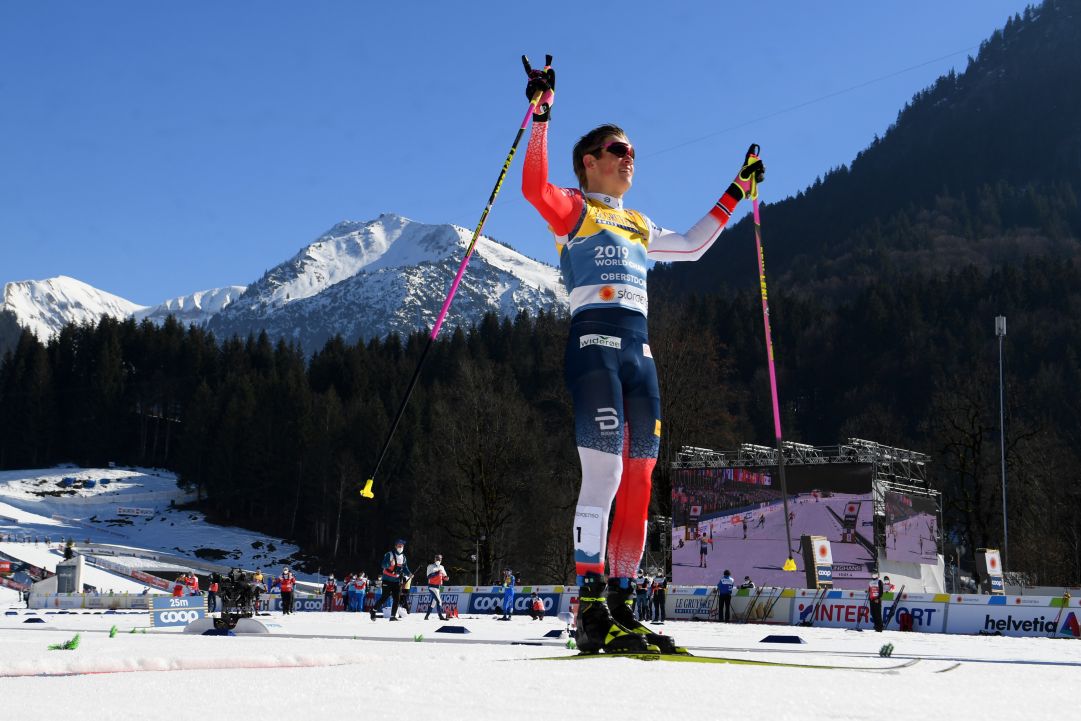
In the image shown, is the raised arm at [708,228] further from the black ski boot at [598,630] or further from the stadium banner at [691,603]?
the stadium banner at [691,603]

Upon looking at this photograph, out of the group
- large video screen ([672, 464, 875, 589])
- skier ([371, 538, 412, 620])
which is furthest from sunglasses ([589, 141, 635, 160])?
large video screen ([672, 464, 875, 589])

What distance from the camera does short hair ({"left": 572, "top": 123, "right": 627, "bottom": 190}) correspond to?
770cm

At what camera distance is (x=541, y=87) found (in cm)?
715

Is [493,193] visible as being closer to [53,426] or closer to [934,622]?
[934,622]

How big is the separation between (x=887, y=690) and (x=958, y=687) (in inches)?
16.7

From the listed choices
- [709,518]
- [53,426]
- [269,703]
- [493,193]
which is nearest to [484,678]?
[269,703]

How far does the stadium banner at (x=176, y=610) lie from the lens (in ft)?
44.2

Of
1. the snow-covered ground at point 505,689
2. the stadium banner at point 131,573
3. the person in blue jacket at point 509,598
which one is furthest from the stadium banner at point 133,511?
the snow-covered ground at point 505,689

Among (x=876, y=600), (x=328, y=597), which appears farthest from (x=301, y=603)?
(x=876, y=600)

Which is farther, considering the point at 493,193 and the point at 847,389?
the point at 847,389

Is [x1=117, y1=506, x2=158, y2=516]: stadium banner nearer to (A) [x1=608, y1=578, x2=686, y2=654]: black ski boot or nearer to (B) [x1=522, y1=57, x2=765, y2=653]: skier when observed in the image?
(B) [x1=522, y1=57, x2=765, y2=653]: skier

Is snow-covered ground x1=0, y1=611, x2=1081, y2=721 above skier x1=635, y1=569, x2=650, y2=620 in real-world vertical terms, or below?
above

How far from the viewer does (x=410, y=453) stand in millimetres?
101938

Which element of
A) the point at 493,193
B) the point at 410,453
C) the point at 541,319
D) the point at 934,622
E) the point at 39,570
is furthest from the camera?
the point at 541,319
